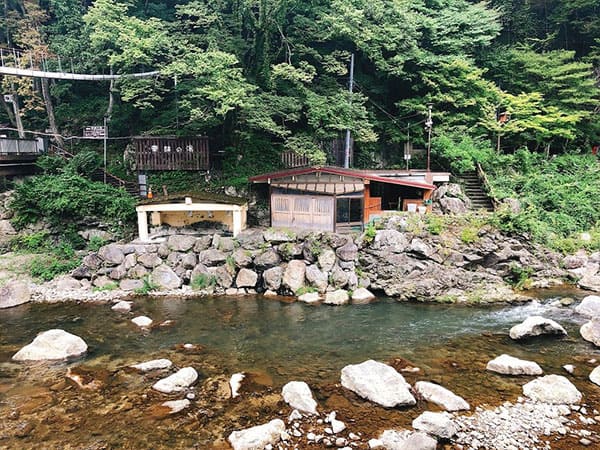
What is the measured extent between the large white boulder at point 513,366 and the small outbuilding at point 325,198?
10.6 m

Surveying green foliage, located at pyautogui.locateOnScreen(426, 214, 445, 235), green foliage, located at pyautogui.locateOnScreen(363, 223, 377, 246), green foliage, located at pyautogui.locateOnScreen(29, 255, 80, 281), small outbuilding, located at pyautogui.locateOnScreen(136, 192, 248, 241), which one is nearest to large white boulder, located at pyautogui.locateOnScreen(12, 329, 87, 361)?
green foliage, located at pyautogui.locateOnScreen(29, 255, 80, 281)

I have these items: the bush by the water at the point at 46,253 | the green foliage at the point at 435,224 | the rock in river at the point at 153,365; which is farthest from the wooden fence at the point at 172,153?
the rock in river at the point at 153,365

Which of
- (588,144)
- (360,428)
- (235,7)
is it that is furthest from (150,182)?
(588,144)

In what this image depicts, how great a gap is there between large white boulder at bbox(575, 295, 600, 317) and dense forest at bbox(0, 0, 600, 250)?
762 centimetres

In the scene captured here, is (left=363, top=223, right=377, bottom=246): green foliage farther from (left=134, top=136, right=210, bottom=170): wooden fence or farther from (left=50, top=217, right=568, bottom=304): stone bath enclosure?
(left=134, top=136, right=210, bottom=170): wooden fence

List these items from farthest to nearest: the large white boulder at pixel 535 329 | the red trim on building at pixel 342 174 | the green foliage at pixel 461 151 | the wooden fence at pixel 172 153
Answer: the wooden fence at pixel 172 153 → the green foliage at pixel 461 151 → the red trim on building at pixel 342 174 → the large white boulder at pixel 535 329

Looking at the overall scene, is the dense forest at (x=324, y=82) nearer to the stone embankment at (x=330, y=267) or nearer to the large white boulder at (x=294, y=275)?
the stone embankment at (x=330, y=267)

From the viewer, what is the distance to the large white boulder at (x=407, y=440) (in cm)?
772

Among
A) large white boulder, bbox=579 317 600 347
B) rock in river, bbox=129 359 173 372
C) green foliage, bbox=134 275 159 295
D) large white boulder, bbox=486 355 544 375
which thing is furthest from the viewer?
green foliage, bbox=134 275 159 295

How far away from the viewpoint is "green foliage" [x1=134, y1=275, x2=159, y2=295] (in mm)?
17891

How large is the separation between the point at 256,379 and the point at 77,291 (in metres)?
11.6

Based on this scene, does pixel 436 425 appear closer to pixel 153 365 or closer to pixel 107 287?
pixel 153 365

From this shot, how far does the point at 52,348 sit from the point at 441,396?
11521 millimetres

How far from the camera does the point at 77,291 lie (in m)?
17.8
